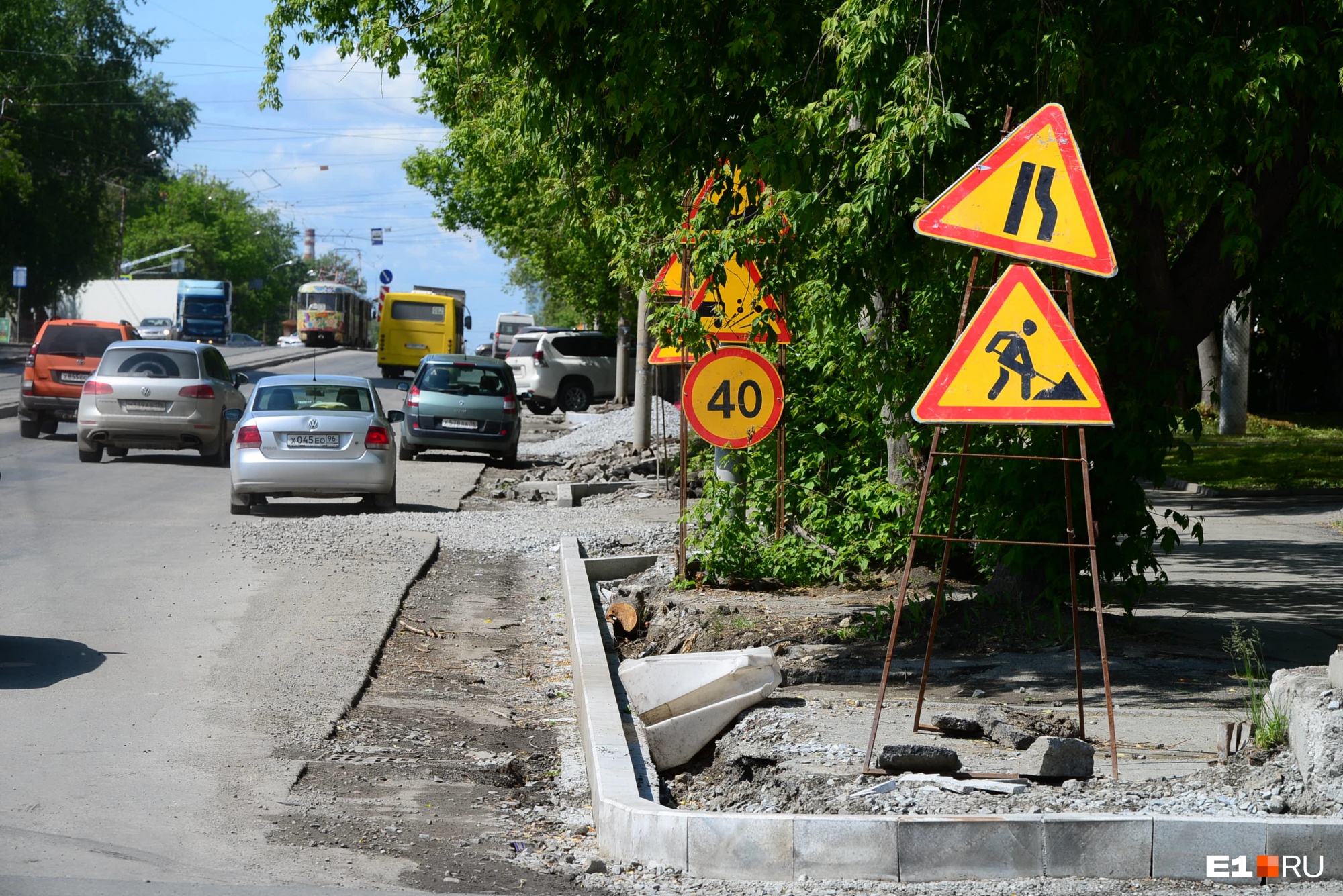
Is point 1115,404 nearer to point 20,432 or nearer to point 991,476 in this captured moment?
point 991,476

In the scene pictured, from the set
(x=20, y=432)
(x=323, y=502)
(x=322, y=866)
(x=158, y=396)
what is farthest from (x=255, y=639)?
(x=20, y=432)

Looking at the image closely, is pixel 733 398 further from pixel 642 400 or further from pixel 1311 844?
pixel 642 400

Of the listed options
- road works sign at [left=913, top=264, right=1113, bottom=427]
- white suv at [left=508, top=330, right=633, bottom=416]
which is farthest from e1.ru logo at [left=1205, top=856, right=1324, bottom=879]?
white suv at [left=508, top=330, right=633, bottom=416]

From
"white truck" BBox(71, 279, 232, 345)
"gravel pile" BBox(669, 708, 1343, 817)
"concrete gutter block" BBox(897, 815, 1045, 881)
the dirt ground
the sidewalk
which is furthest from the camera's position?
"white truck" BBox(71, 279, 232, 345)

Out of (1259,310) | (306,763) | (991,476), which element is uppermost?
(1259,310)

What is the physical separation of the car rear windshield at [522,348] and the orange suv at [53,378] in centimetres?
1654

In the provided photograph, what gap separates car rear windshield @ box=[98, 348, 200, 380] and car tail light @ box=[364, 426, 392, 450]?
594cm

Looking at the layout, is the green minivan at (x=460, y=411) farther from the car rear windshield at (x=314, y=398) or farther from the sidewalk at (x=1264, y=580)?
Answer: the sidewalk at (x=1264, y=580)

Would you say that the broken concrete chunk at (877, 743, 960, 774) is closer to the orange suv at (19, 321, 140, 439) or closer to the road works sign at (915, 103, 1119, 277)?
the road works sign at (915, 103, 1119, 277)

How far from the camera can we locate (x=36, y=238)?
200ft

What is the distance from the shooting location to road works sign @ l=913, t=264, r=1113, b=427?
18.7 ft

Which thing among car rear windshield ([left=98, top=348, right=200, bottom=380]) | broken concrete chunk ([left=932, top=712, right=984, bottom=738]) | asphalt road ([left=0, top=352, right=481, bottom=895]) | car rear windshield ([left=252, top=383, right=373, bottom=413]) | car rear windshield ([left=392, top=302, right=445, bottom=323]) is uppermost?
car rear windshield ([left=392, top=302, right=445, bottom=323])

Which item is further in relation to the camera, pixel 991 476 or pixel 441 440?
pixel 441 440

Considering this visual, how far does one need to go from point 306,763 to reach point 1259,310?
731cm
